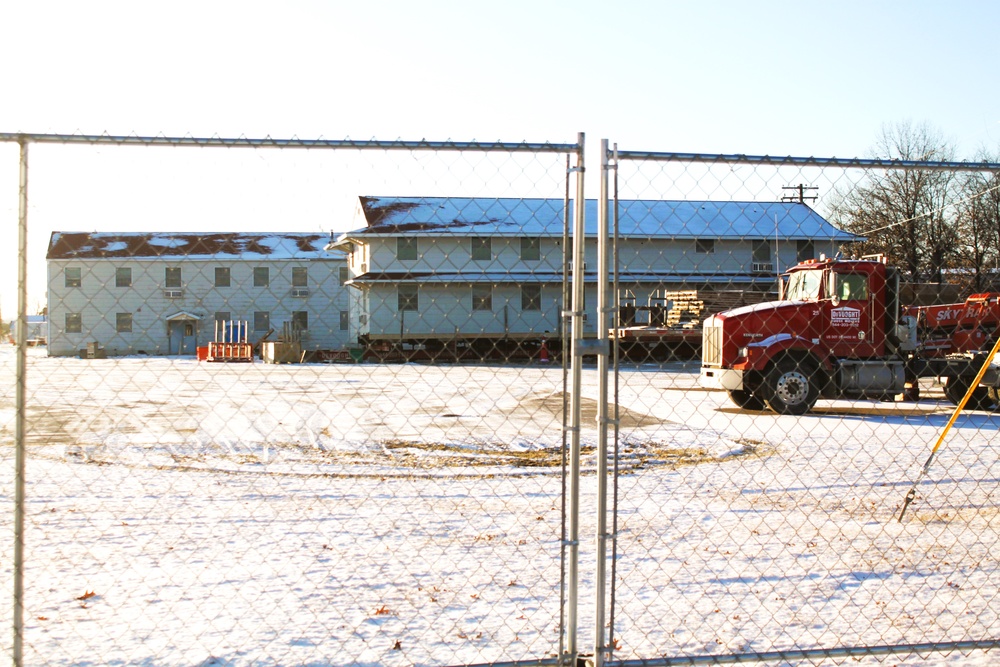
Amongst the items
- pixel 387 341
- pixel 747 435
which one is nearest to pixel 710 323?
pixel 747 435

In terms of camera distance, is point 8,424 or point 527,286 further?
point 527,286

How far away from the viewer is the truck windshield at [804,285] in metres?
16.4

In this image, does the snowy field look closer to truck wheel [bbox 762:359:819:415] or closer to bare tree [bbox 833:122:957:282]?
truck wheel [bbox 762:359:819:415]

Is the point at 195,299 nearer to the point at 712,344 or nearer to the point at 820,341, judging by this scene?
the point at 712,344

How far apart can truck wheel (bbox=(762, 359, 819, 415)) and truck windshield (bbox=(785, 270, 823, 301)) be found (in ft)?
5.75

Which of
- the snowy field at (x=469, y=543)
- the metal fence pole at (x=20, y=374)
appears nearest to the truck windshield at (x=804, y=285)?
the snowy field at (x=469, y=543)

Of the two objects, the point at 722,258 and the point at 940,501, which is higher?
the point at 722,258

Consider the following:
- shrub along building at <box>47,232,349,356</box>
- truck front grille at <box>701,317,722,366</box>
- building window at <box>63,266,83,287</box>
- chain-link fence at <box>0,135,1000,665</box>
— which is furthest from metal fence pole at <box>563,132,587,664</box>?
shrub along building at <box>47,232,349,356</box>

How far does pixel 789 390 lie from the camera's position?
50.7 ft

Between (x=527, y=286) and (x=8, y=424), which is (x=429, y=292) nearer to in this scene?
(x=527, y=286)

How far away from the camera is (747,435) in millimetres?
12680

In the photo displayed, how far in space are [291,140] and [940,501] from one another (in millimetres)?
6818

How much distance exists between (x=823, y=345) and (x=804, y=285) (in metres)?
1.31

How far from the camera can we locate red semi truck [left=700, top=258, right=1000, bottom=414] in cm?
1550
